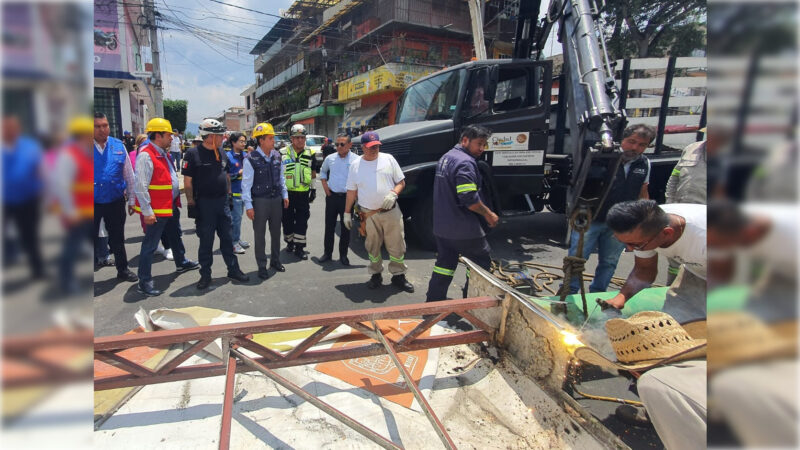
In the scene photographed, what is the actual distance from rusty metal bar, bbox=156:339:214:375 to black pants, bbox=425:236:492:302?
1.89 metres

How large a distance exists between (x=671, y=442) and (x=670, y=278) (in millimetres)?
2393

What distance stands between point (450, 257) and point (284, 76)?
43750 millimetres

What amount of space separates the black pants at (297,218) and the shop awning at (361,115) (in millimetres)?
19417

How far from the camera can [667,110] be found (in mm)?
5949

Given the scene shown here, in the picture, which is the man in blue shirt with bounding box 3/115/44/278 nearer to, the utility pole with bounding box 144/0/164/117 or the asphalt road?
the asphalt road

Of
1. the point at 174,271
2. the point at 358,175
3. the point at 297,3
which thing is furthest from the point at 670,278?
the point at 297,3

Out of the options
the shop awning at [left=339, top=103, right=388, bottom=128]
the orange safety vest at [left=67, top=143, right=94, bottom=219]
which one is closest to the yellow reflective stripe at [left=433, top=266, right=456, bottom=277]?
the orange safety vest at [left=67, top=143, right=94, bottom=219]

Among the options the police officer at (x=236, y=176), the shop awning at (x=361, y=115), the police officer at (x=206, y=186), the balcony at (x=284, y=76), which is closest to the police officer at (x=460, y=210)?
the police officer at (x=206, y=186)

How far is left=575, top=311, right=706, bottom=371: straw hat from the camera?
184 centimetres

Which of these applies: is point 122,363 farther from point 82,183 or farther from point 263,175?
point 263,175

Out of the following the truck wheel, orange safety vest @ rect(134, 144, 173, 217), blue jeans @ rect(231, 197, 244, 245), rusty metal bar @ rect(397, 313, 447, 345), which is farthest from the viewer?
blue jeans @ rect(231, 197, 244, 245)

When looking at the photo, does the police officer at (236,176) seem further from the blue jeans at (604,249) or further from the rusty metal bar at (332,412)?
the blue jeans at (604,249)

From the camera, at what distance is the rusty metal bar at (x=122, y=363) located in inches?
83.3

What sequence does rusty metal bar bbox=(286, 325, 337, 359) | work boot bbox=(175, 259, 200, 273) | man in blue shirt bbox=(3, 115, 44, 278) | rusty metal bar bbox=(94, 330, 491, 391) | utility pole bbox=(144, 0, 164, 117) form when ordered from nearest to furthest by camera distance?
man in blue shirt bbox=(3, 115, 44, 278)
rusty metal bar bbox=(94, 330, 491, 391)
rusty metal bar bbox=(286, 325, 337, 359)
work boot bbox=(175, 259, 200, 273)
utility pole bbox=(144, 0, 164, 117)
